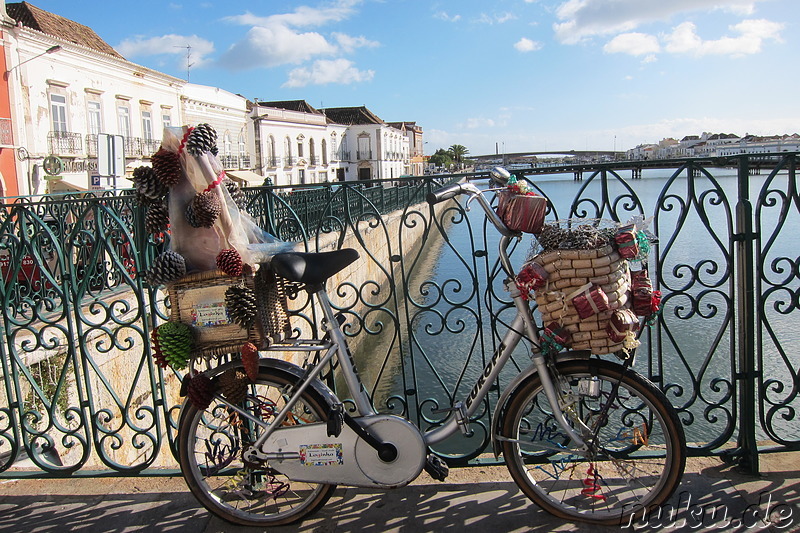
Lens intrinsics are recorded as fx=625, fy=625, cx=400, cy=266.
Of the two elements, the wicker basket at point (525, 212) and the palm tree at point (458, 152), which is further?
the palm tree at point (458, 152)

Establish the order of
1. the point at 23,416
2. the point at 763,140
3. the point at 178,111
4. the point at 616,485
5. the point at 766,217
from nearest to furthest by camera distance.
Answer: the point at 616,485 → the point at 23,416 → the point at 766,217 → the point at 178,111 → the point at 763,140

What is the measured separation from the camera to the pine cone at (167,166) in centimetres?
234

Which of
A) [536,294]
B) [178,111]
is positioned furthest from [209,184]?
[178,111]

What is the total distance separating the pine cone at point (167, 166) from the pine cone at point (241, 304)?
0.47 metres

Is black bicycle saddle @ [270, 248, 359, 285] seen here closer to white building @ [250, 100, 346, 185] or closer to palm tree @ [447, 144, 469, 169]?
white building @ [250, 100, 346, 185]

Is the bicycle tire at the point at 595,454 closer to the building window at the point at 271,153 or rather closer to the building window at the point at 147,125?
the building window at the point at 147,125

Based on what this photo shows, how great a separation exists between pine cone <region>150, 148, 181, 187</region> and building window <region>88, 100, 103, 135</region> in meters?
21.7

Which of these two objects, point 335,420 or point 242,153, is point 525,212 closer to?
point 335,420

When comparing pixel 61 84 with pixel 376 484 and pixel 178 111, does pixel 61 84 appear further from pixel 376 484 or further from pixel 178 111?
pixel 376 484

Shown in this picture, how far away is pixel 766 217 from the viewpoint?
63.1 feet

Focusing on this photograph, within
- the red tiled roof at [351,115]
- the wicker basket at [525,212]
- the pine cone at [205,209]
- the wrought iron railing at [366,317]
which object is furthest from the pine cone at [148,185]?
the red tiled roof at [351,115]

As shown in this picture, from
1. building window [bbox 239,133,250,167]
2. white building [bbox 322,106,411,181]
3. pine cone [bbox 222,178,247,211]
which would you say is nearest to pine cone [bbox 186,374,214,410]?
pine cone [bbox 222,178,247,211]

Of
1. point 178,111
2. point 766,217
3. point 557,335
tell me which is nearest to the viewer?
point 557,335

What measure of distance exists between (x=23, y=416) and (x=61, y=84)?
19.6 m
